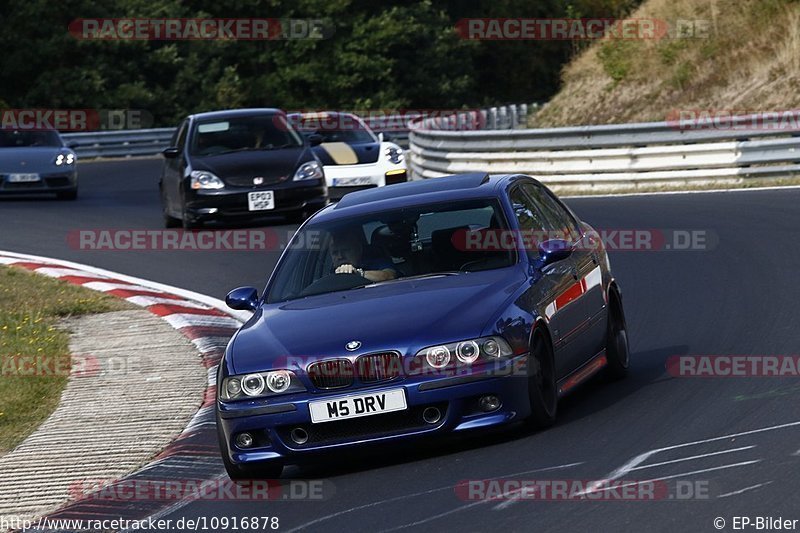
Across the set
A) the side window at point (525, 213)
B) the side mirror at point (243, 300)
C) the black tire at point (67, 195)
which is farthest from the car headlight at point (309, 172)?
the side mirror at point (243, 300)

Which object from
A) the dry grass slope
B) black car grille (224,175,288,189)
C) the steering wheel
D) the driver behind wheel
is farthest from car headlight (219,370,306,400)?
the dry grass slope

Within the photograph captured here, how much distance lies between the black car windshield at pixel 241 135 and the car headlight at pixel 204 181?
61 centimetres

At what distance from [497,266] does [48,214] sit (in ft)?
53.2

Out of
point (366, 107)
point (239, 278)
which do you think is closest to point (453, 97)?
point (366, 107)

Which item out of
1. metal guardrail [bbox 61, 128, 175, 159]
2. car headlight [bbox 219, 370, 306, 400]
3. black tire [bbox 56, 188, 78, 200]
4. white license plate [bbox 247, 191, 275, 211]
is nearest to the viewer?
car headlight [bbox 219, 370, 306, 400]

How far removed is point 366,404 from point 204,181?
13.1 m

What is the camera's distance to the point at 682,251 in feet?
51.9

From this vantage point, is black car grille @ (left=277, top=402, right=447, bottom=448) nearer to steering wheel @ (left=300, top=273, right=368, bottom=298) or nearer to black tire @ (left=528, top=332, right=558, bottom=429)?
black tire @ (left=528, top=332, right=558, bottom=429)

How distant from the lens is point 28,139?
27.9 meters

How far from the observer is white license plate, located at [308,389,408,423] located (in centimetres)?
753

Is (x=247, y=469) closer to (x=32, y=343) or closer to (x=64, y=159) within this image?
(x=32, y=343)

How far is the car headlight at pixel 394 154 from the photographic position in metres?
25.1

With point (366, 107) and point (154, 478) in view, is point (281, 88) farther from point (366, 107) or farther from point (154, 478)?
point (154, 478)

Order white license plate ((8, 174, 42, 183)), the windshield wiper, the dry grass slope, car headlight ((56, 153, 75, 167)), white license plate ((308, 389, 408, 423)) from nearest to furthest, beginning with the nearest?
white license plate ((308, 389, 408, 423)) < the windshield wiper < white license plate ((8, 174, 42, 183)) < car headlight ((56, 153, 75, 167)) < the dry grass slope
